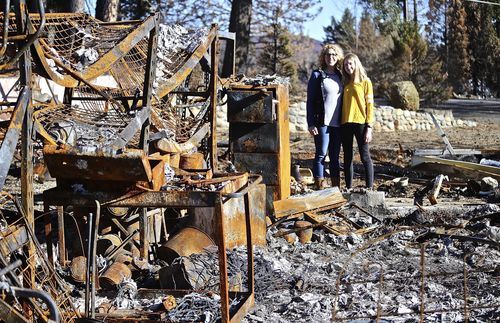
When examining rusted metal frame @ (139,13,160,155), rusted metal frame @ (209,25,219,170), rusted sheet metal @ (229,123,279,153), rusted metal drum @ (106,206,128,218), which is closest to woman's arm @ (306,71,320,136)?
rusted sheet metal @ (229,123,279,153)

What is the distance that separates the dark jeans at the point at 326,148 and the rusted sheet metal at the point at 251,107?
4.45ft

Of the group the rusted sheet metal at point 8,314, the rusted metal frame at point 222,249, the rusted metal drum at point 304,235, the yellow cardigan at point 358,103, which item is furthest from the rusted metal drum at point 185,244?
the yellow cardigan at point 358,103

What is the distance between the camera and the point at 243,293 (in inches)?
199

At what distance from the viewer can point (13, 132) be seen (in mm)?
3684

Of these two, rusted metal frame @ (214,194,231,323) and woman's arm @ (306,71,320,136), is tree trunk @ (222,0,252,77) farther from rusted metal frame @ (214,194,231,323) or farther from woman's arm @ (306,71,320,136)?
rusted metal frame @ (214,194,231,323)

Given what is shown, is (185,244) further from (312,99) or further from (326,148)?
(312,99)

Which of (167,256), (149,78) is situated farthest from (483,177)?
(149,78)

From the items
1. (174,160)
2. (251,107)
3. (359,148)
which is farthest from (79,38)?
(359,148)

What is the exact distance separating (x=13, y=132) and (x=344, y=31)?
128ft

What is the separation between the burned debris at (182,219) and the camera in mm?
4035

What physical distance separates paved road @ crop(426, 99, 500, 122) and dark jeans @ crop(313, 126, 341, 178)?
15160mm

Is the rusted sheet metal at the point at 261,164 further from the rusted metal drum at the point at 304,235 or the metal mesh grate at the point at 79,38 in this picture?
the metal mesh grate at the point at 79,38

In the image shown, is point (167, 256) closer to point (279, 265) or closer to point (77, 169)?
point (279, 265)

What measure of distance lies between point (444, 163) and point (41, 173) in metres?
5.30
